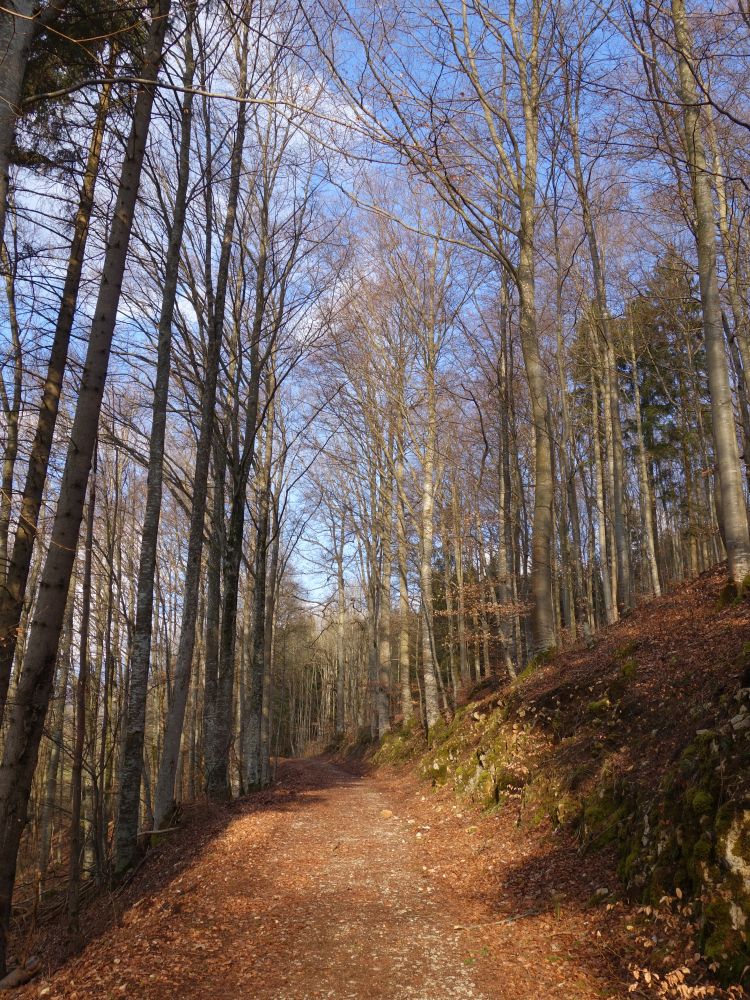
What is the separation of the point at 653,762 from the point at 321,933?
3.00 m

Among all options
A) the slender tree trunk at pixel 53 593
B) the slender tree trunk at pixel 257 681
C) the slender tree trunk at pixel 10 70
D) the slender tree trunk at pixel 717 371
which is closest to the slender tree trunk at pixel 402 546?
the slender tree trunk at pixel 257 681

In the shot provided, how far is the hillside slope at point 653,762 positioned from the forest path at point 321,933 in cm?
70

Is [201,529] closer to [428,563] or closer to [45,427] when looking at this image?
[45,427]

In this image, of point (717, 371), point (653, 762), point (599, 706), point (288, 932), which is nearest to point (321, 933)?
point (288, 932)

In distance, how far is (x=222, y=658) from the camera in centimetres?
1000

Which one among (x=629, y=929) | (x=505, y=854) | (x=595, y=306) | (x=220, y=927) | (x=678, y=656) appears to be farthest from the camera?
(x=595, y=306)

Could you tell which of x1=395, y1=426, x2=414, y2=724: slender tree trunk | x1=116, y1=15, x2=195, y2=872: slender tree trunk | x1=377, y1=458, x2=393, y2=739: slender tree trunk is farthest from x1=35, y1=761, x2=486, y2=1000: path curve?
x1=377, y1=458, x2=393, y2=739: slender tree trunk

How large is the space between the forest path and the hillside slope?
2.30 feet

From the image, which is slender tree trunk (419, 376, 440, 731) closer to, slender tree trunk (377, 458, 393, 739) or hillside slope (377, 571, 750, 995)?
slender tree trunk (377, 458, 393, 739)

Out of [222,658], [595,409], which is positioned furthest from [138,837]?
[595,409]

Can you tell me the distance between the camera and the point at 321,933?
447 cm

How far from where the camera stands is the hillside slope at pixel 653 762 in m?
3.32

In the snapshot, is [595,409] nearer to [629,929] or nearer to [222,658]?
[222,658]

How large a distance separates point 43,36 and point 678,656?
8.60m
